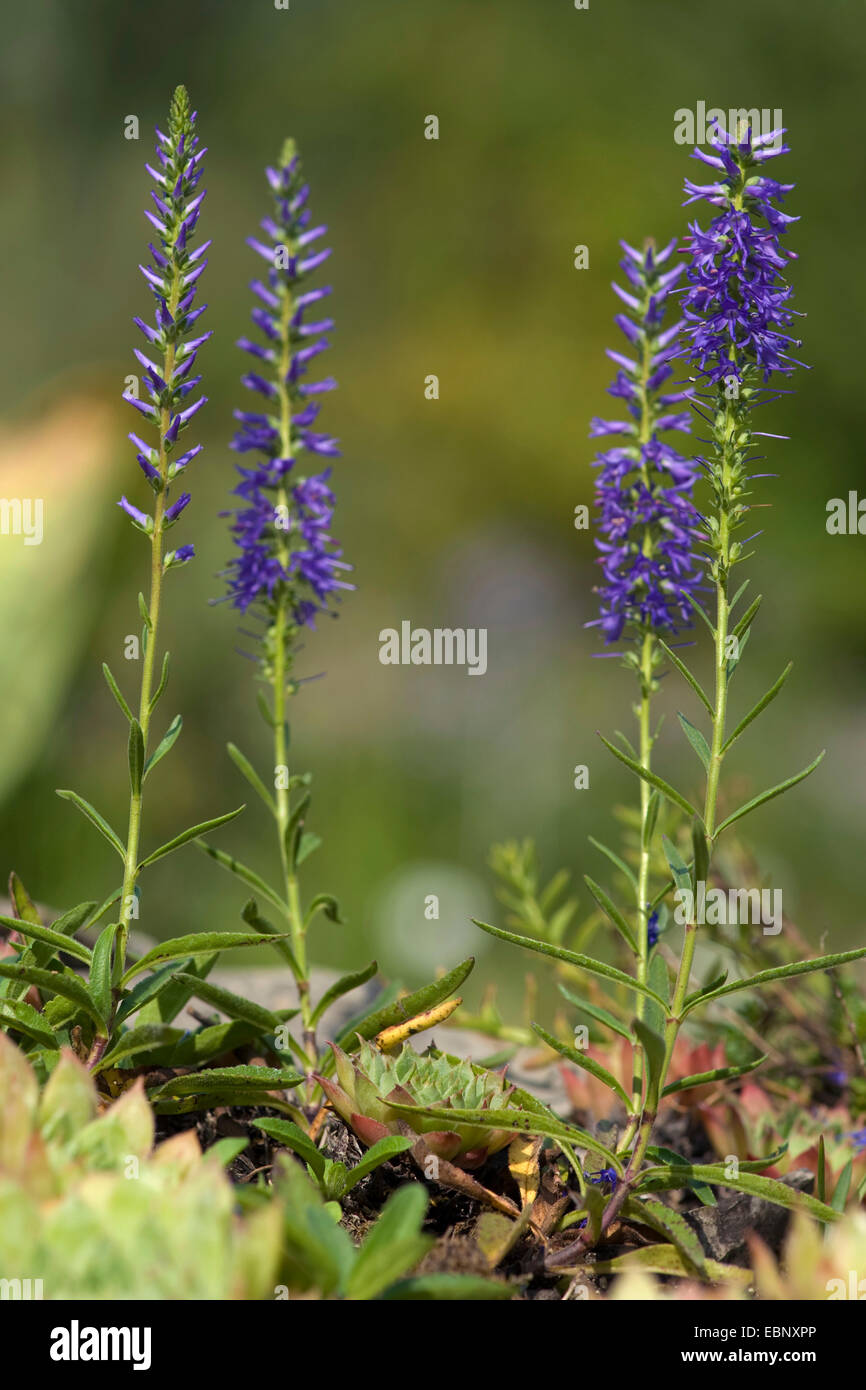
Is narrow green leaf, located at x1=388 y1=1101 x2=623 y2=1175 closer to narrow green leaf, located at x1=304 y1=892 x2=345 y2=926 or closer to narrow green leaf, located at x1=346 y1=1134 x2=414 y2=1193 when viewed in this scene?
narrow green leaf, located at x1=346 y1=1134 x2=414 y2=1193

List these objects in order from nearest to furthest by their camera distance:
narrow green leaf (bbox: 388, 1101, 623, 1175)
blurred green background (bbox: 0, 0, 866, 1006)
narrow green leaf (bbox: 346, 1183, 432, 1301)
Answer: narrow green leaf (bbox: 346, 1183, 432, 1301), narrow green leaf (bbox: 388, 1101, 623, 1175), blurred green background (bbox: 0, 0, 866, 1006)

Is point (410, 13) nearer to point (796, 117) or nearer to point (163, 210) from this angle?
point (796, 117)

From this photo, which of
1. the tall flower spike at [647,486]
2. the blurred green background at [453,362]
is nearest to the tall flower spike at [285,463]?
the tall flower spike at [647,486]

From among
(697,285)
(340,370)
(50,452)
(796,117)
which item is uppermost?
(796,117)

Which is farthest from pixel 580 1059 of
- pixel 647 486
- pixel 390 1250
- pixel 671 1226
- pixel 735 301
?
pixel 735 301

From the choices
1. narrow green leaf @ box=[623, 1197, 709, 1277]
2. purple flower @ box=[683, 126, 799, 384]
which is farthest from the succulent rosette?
purple flower @ box=[683, 126, 799, 384]

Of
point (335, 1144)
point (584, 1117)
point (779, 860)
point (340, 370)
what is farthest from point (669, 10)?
point (335, 1144)

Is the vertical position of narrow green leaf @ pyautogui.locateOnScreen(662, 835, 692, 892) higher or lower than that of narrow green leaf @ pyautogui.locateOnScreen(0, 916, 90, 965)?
higher
